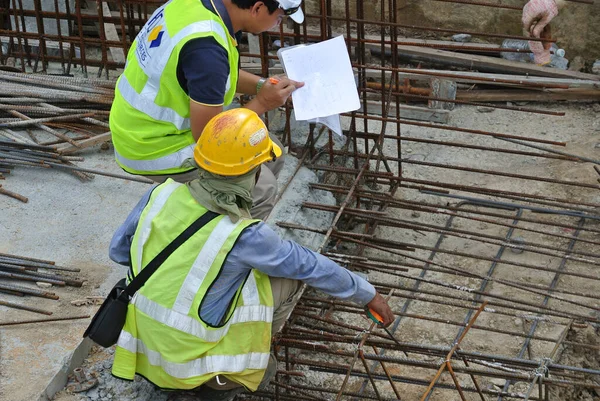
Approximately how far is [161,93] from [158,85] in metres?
0.04

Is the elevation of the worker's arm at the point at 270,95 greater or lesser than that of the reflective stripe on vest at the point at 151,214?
greater

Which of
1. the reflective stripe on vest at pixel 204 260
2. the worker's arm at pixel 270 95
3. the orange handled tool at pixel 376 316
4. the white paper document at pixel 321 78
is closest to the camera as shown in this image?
the reflective stripe on vest at pixel 204 260

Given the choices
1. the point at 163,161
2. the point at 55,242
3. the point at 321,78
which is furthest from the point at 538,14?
the point at 55,242

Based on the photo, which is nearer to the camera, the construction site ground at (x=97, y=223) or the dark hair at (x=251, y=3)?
the dark hair at (x=251, y=3)

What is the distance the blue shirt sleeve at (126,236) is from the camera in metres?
3.80

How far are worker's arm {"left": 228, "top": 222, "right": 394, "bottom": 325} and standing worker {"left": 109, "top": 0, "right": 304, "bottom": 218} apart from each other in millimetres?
756

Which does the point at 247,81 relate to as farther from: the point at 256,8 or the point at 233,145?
the point at 233,145

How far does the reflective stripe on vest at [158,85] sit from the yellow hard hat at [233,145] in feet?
1.75

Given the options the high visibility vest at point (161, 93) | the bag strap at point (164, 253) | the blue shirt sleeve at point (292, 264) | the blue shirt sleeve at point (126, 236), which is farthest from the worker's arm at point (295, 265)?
the high visibility vest at point (161, 93)

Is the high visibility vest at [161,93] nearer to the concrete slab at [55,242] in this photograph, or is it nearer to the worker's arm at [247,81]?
the worker's arm at [247,81]

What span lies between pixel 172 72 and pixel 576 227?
303 centimetres

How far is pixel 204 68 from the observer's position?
3.75 metres

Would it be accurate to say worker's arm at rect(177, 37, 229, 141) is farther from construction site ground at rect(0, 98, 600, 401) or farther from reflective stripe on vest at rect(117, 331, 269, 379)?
construction site ground at rect(0, 98, 600, 401)

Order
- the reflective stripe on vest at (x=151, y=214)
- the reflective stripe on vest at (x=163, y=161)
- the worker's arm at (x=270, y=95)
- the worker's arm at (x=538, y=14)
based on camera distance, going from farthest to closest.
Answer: the worker's arm at (x=538, y=14), the worker's arm at (x=270, y=95), the reflective stripe on vest at (x=163, y=161), the reflective stripe on vest at (x=151, y=214)
